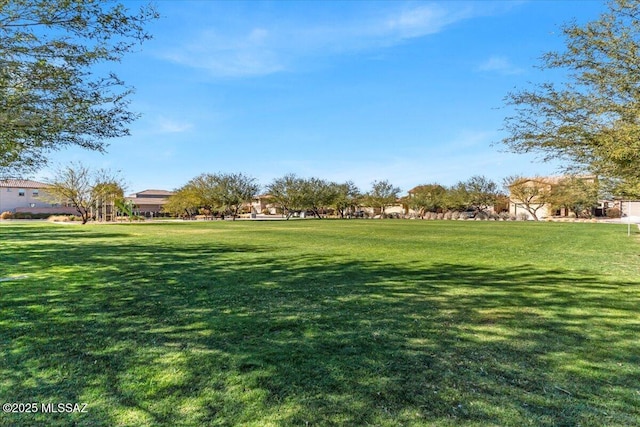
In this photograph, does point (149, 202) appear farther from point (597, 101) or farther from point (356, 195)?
point (597, 101)

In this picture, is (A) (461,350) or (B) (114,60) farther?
(B) (114,60)

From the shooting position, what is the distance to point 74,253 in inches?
451

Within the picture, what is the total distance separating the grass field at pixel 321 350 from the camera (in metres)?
2.57

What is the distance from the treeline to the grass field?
49.0 m

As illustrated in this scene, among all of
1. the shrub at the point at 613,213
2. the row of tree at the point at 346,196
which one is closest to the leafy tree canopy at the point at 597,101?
the row of tree at the point at 346,196

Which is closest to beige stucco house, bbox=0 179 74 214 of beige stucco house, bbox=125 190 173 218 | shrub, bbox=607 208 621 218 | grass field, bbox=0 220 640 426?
beige stucco house, bbox=125 190 173 218

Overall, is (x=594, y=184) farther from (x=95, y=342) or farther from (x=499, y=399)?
(x=95, y=342)

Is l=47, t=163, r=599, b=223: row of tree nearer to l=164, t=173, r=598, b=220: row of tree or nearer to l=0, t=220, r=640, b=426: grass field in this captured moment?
l=164, t=173, r=598, b=220: row of tree

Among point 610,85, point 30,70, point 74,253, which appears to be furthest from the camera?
point 74,253

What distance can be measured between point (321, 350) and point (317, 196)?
187 feet

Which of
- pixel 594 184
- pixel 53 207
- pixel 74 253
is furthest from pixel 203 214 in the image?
pixel 594 184

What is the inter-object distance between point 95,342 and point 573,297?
6.83 meters

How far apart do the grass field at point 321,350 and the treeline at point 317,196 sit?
49.0m

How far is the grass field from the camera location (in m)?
2.57
